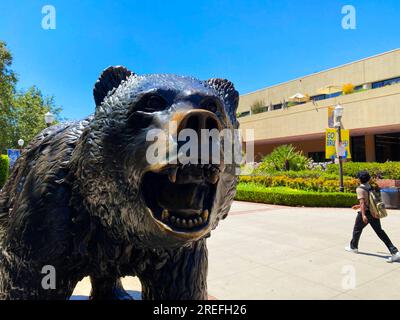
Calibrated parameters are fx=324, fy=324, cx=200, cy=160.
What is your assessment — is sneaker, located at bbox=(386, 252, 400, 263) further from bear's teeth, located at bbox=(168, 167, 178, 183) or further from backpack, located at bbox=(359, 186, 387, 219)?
bear's teeth, located at bbox=(168, 167, 178, 183)

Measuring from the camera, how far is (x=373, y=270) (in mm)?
4434

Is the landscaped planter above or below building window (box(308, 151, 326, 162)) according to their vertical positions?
below

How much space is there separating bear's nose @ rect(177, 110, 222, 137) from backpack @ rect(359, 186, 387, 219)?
4.98 m

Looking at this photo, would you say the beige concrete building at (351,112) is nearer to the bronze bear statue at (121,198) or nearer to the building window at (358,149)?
the building window at (358,149)

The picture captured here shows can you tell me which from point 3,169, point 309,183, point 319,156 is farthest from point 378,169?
point 3,169

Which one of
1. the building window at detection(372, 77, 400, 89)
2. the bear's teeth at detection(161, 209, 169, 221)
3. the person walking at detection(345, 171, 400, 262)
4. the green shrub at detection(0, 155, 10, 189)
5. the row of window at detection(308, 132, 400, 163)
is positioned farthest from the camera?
the row of window at detection(308, 132, 400, 163)

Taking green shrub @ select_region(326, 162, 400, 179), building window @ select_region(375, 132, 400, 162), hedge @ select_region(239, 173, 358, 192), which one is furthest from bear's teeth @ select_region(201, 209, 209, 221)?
building window @ select_region(375, 132, 400, 162)

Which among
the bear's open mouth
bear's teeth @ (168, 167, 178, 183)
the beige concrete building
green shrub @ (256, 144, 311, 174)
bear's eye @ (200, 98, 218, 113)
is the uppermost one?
the beige concrete building

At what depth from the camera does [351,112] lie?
23906 millimetres

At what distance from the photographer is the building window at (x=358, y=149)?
27673 millimetres

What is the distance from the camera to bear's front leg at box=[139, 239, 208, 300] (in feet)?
5.58

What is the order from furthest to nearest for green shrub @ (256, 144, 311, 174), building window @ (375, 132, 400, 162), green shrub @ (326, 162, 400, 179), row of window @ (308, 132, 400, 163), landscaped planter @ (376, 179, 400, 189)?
building window @ (375, 132, 400, 162) < row of window @ (308, 132, 400, 163) < green shrub @ (256, 144, 311, 174) < green shrub @ (326, 162, 400, 179) < landscaped planter @ (376, 179, 400, 189)

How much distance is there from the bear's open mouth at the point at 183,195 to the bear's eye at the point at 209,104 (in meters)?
0.28
